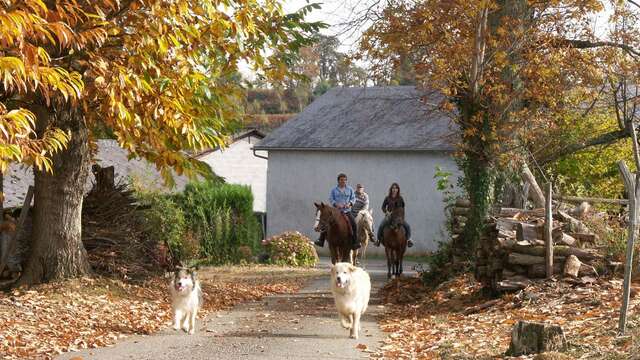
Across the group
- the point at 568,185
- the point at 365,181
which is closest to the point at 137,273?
the point at 568,185

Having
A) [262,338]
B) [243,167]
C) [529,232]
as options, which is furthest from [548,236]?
[243,167]

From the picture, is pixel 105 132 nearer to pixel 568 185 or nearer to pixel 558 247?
pixel 558 247

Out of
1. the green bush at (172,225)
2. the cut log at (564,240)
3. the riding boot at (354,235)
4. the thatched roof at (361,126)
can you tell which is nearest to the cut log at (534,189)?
the riding boot at (354,235)

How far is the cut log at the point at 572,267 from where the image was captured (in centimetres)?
1434

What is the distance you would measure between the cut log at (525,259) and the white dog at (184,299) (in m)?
5.26

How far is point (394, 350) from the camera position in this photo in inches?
458

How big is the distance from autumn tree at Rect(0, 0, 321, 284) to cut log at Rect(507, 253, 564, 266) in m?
5.11

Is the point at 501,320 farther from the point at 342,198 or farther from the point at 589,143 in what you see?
the point at 589,143

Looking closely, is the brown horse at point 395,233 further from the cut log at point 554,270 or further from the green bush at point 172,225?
the cut log at point 554,270

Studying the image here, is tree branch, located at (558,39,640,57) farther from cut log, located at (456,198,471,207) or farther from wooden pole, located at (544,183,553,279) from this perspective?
wooden pole, located at (544,183,553,279)

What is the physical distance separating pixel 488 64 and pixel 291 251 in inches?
524

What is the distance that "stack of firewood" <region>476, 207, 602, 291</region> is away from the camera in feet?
48.1

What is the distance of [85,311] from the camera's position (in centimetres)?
1423

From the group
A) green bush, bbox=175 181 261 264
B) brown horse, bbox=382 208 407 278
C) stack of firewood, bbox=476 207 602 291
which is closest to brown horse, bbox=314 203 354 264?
brown horse, bbox=382 208 407 278
